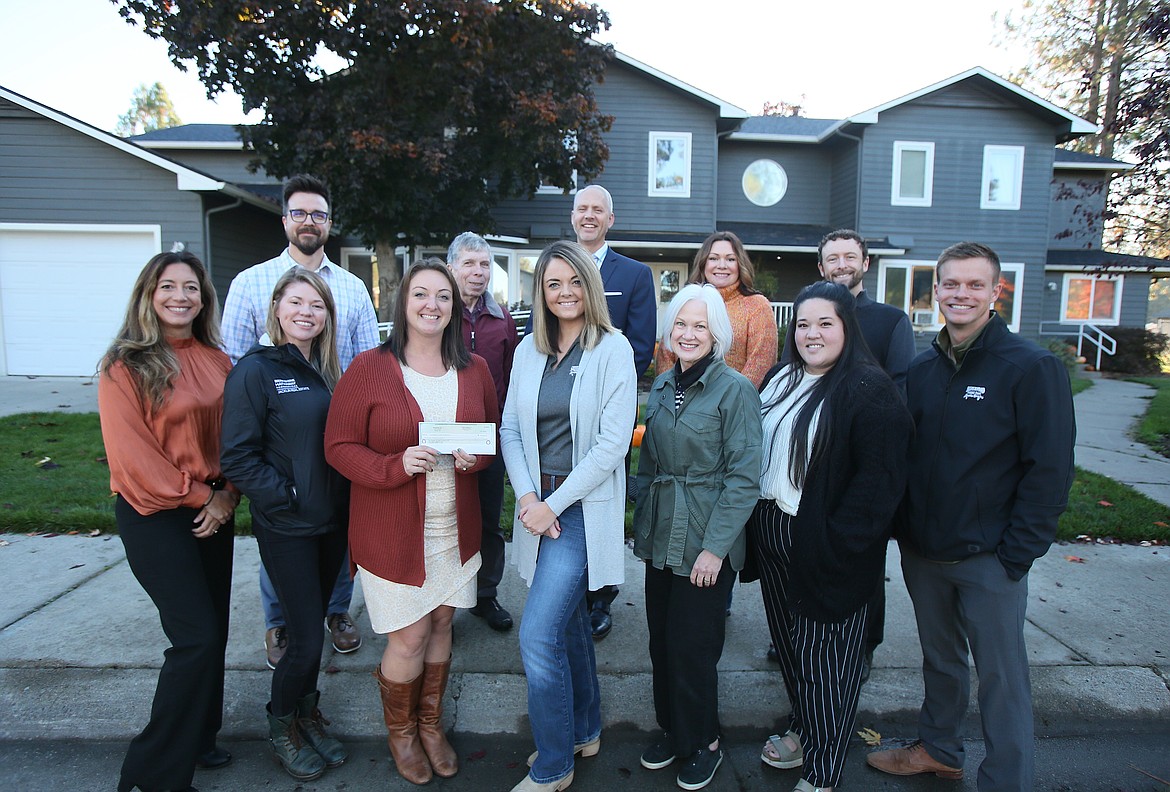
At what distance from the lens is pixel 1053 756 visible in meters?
2.99

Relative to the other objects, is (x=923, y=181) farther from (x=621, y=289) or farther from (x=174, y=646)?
(x=174, y=646)

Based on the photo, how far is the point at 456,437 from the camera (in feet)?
8.30

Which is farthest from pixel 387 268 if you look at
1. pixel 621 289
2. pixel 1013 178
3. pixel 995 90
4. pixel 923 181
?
pixel 1013 178

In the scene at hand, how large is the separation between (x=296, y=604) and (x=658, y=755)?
1.61 m

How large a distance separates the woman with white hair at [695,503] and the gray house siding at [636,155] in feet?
45.5

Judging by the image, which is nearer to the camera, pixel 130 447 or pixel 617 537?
pixel 130 447

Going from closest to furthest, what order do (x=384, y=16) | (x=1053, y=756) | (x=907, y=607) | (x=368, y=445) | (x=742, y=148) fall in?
(x=368, y=445)
(x=1053, y=756)
(x=907, y=607)
(x=384, y=16)
(x=742, y=148)

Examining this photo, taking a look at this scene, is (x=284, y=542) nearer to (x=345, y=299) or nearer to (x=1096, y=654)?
(x=345, y=299)

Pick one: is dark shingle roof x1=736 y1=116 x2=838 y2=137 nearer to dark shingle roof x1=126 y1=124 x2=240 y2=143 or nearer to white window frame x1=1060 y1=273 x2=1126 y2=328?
white window frame x1=1060 y1=273 x2=1126 y2=328

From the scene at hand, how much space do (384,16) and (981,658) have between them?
39.6 feet

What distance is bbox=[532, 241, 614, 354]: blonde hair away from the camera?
2.60 metres

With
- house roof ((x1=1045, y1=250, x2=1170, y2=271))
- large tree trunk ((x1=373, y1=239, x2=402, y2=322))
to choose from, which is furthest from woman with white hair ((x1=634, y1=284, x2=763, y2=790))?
house roof ((x1=1045, y1=250, x2=1170, y2=271))

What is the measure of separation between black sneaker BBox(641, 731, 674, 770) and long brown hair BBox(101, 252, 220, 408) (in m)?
2.39

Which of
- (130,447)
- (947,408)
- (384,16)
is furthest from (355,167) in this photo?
(947,408)
